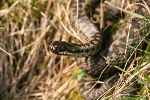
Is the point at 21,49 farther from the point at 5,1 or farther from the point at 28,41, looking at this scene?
the point at 5,1

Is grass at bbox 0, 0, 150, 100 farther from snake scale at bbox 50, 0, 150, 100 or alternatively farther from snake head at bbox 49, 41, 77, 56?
snake head at bbox 49, 41, 77, 56

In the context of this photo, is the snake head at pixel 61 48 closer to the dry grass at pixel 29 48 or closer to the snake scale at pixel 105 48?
the snake scale at pixel 105 48

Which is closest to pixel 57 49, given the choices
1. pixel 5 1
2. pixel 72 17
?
pixel 72 17

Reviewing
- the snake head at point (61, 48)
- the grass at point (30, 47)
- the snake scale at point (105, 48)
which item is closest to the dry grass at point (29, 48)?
the grass at point (30, 47)

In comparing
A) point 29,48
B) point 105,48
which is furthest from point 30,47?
point 105,48

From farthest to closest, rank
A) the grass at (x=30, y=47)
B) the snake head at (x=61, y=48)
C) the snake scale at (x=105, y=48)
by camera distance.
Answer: the grass at (x=30, y=47) < the snake scale at (x=105, y=48) < the snake head at (x=61, y=48)

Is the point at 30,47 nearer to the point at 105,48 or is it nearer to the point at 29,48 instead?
the point at 29,48

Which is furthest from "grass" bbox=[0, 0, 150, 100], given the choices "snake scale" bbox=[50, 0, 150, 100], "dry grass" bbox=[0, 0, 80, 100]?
"snake scale" bbox=[50, 0, 150, 100]
